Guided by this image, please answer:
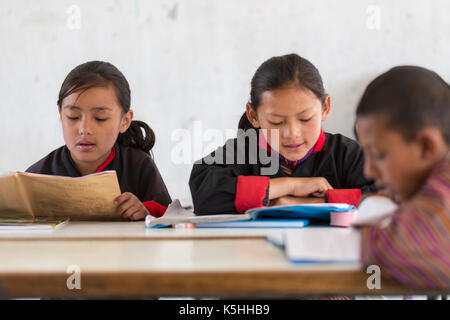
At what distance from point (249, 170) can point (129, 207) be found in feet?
1.36

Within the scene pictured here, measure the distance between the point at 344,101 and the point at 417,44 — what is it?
0.49m

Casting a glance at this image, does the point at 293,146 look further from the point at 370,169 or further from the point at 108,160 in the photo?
the point at 370,169

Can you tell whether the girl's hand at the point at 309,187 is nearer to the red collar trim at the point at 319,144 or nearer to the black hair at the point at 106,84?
the red collar trim at the point at 319,144

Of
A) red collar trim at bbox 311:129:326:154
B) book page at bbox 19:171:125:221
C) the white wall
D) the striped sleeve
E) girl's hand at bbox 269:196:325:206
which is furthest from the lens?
the white wall

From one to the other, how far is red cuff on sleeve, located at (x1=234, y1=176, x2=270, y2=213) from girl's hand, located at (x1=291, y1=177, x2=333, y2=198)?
0.09 meters

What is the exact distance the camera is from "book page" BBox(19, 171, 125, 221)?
3.73 ft

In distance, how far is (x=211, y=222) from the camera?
1026mm

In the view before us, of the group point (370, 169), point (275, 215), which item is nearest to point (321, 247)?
point (370, 169)

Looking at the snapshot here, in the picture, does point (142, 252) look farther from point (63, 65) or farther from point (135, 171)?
point (63, 65)

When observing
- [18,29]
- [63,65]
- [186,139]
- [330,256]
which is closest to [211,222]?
[330,256]

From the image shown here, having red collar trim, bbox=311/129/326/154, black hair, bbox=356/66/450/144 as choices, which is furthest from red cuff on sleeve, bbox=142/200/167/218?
black hair, bbox=356/66/450/144

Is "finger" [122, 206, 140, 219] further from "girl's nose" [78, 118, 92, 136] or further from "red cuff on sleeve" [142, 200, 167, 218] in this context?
"girl's nose" [78, 118, 92, 136]

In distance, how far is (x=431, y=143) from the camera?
0.57 meters
